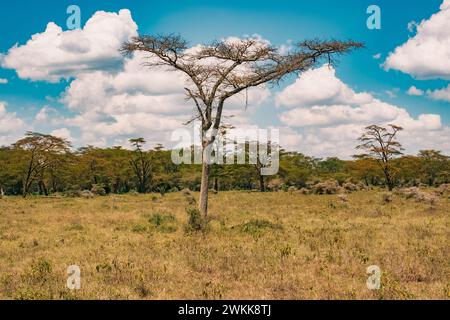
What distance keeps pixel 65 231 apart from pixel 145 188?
53.0m

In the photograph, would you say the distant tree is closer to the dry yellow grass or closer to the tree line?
the tree line

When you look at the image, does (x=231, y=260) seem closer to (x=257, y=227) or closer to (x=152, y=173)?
(x=257, y=227)

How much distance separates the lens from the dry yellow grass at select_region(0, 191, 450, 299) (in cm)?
883

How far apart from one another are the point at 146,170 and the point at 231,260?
198 feet

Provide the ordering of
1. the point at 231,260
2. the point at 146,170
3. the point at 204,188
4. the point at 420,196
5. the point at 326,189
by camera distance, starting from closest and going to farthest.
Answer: the point at 231,260
the point at 204,188
the point at 420,196
the point at 326,189
the point at 146,170

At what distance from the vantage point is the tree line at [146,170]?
57938 mm

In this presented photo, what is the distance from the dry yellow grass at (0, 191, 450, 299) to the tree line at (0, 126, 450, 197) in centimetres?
4052

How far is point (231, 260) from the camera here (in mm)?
11477

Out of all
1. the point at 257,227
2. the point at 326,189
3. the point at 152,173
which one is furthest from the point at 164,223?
the point at 152,173

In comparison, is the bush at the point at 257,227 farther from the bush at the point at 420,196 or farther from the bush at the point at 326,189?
the bush at the point at 326,189

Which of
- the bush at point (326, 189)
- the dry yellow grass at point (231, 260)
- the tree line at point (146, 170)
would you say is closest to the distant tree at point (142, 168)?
the tree line at point (146, 170)

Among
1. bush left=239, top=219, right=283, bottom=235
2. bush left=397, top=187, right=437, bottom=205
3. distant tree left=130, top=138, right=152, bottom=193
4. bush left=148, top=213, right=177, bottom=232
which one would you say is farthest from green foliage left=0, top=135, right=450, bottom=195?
bush left=239, top=219, right=283, bottom=235
